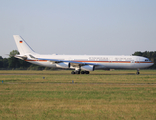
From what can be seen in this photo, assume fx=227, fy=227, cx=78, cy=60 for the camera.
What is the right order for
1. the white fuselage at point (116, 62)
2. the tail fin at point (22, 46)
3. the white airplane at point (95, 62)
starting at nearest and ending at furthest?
the white airplane at point (95, 62)
the white fuselage at point (116, 62)
the tail fin at point (22, 46)

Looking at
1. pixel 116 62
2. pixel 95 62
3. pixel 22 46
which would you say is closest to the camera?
pixel 116 62

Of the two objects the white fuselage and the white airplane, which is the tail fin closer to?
the white airplane

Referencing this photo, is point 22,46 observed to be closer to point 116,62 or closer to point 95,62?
point 95,62

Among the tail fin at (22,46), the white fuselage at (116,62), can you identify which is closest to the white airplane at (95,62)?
the white fuselage at (116,62)

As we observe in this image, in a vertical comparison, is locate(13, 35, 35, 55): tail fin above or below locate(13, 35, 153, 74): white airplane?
above

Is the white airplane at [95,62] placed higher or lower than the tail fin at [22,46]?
lower

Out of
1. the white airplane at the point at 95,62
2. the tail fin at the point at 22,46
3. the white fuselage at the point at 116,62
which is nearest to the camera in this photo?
the white airplane at the point at 95,62

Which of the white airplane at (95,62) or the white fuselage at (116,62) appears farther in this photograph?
the white fuselage at (116,62)

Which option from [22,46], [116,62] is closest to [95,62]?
[116,62]

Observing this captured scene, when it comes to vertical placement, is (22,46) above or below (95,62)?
above

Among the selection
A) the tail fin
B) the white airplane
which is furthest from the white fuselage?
the tail fin

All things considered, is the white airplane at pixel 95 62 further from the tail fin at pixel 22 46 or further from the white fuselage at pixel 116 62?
the tail fin at pixel 22 46

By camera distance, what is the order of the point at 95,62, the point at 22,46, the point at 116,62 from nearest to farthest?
the point at 116,62 → the point at 95,62 → the point at 22,46

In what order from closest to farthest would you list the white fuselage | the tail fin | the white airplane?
the white airplane, the white fuselage, the tail fin
